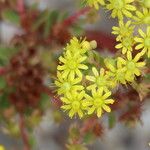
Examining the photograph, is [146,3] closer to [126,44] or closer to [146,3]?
[146,3]

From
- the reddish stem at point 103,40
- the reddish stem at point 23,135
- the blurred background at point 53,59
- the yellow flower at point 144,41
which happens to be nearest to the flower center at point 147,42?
the yellow flower at point 144,41

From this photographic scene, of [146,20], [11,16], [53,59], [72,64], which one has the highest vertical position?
[11,16]

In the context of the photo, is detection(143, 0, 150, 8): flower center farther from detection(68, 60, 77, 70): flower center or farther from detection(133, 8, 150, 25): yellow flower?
detection(68, 60, 77, 70): flower center

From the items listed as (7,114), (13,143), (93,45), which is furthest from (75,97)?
(13,143)

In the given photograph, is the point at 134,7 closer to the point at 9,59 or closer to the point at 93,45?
the point at 93,45

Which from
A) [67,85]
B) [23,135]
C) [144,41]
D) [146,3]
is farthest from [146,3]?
[23,135]

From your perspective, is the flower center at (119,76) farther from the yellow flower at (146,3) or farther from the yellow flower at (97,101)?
the yellow flower at (146,3)

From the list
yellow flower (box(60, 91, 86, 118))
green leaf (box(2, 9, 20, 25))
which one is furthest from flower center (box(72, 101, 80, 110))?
green leaf (box(2, 9, 20, 25))
